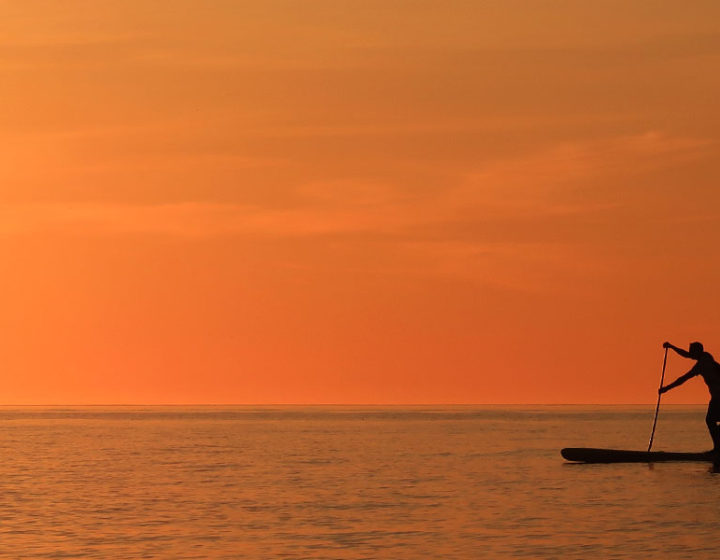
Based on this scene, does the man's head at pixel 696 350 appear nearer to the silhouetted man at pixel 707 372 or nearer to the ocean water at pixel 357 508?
the silhouetted man at pixel 707 372

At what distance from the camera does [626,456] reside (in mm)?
43062

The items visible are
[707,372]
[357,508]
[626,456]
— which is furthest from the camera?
[626,456]

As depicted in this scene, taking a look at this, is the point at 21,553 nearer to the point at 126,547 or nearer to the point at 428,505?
the point at 126,547

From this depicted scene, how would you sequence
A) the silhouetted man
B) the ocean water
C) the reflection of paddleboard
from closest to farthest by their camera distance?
the ocean water < the silhouetted man < the reflection of paddleboard

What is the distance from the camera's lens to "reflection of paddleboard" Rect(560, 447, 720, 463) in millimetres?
41281

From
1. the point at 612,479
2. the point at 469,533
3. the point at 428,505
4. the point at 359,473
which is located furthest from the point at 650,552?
the point at 359,473

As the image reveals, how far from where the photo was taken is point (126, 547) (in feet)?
84.2

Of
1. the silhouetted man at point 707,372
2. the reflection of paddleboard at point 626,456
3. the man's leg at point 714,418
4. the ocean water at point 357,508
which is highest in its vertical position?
the silhouetted man at point 707,372

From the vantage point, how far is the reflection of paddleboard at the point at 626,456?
41.3 m

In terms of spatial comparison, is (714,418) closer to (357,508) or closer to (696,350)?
(696,350)

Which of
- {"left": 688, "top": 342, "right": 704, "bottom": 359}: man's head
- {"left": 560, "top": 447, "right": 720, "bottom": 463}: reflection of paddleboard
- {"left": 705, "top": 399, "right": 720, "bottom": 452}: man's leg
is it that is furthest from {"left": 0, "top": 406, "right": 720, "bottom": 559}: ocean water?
{"left": 688, "top": 342, "right": 704, "bottom": 359}: man's head

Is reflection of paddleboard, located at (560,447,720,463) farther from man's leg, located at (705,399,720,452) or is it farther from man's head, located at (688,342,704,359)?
man's head, located at (688,342,704,359)

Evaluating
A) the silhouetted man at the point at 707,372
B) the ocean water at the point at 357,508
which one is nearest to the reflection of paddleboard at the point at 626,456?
the ocean water at the point at 357,508

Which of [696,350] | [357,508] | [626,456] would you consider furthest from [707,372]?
[357,508]
